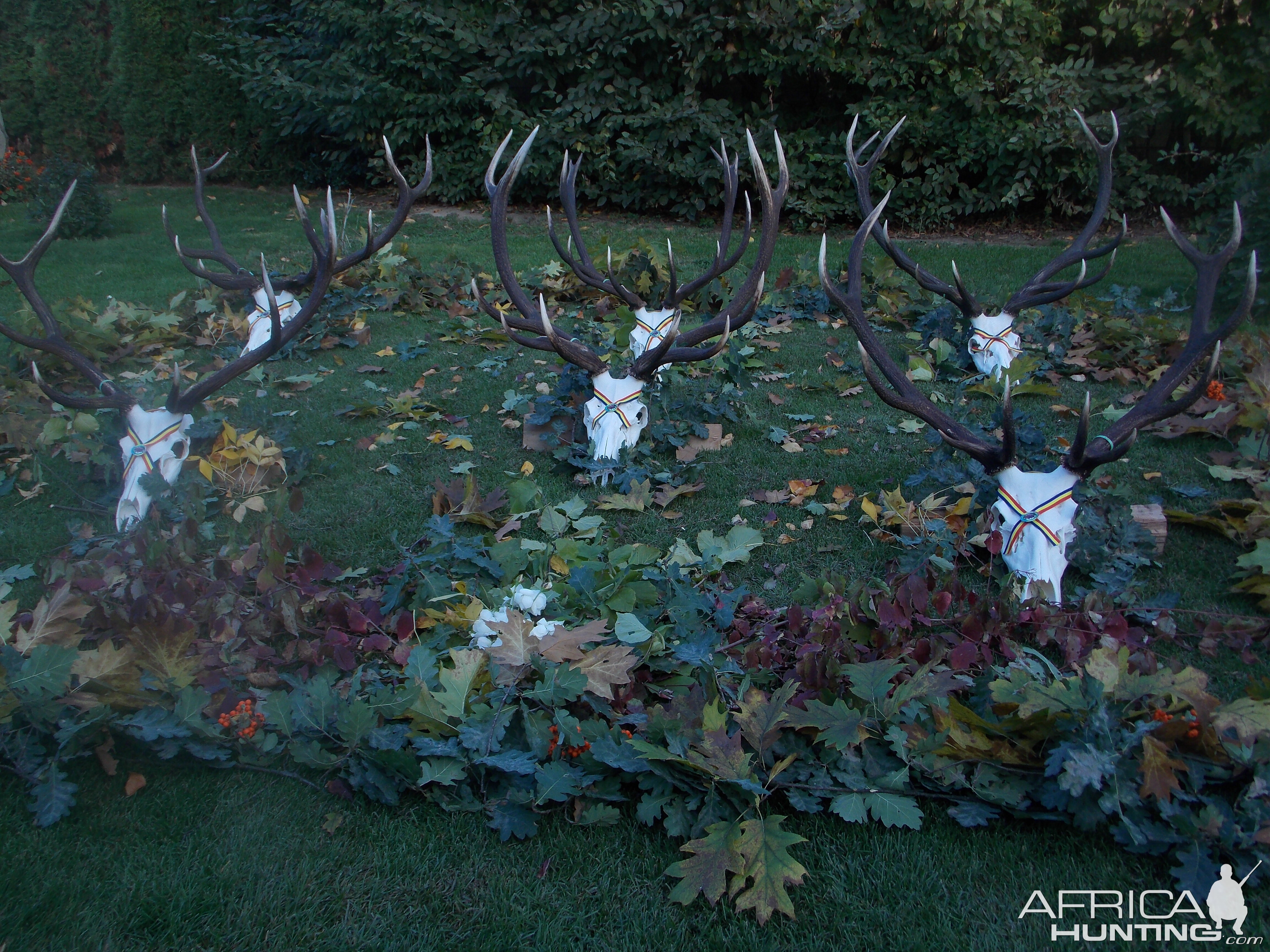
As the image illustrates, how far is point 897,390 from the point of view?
450 cm

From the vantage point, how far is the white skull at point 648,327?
6801mm

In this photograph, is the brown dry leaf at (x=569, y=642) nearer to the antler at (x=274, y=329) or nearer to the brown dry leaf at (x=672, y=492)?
the brown dry leaf at (x=672, y=492)

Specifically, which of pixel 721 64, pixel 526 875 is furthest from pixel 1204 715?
pixel 721 64

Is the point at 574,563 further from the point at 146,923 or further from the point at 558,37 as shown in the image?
the point at 558,37

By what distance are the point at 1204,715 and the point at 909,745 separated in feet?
2.95

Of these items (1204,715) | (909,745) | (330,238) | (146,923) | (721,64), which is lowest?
(146,923)

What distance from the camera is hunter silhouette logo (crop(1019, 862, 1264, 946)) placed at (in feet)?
8.13

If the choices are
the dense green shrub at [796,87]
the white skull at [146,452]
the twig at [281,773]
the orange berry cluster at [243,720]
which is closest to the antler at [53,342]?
the white skull at [146,452]

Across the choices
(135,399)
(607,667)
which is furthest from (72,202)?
(607,667)

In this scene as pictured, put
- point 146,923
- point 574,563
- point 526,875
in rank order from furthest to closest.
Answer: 1. point 574,563
2. point 526,875
3. point 146,923

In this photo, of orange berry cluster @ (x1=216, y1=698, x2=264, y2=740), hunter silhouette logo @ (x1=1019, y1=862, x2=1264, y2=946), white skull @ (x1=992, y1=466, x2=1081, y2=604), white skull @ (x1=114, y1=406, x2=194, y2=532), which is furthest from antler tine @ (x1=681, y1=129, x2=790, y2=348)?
hunter silhouette logo @ (x1=1019, y1=862, x2=1264, y2=946)

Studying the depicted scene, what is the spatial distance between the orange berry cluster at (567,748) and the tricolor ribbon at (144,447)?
2955 millimetres

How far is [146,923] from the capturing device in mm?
2584

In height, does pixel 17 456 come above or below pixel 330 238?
below
